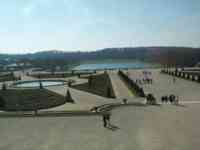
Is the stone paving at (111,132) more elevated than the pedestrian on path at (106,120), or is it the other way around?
the pedestrian on path at (106,120)

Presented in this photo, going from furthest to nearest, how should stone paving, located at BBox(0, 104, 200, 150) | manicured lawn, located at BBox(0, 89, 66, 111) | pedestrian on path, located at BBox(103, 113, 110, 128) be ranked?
1. manicured lawn, located at BBox(0, 89, 66, 111)
2. pedestrian on path, located at BBox(103, 113, 110, 128)
3. stone paving, located at BBox(0, 104, 200, 150)

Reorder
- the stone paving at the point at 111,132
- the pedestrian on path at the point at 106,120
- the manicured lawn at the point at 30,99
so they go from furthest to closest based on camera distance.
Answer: the manicured lawn at the point at 30,99 < the pedestrian on path at the point at 106,120 < the stone paving at the point at 111,132

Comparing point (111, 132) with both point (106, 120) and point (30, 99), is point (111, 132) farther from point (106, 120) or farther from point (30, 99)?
point (30, 99)

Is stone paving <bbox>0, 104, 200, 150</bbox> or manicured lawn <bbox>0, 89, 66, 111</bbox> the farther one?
manicured lawn <bbox>0, 89, 66, 111</bbox>

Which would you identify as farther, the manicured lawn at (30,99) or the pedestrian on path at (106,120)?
the manicured lawn at (30,99)

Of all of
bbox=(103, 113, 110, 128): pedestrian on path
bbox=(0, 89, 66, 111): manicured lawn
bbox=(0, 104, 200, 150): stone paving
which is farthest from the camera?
bbox=(0, 89, 66, 111): manicured lawn

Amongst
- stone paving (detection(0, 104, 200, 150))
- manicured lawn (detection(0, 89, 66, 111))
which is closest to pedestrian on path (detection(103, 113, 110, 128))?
stone paving (detection(0, 104, 200, 150))

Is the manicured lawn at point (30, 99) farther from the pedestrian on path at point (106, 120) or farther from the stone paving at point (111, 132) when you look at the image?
the pedestrian on path at point (106, 120)

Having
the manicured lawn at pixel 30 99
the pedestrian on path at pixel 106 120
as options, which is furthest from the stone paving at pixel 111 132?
the manicured lawn at pixel 30 99

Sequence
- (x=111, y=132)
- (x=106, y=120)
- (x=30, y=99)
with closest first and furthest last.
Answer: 1. (x=111, y=132)
2. (x=106, y=120)
3. (x=30, y=99)

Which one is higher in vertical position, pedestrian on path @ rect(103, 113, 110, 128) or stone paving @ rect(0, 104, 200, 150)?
pedestrian on path @ rect(103, 113, 110, 128)

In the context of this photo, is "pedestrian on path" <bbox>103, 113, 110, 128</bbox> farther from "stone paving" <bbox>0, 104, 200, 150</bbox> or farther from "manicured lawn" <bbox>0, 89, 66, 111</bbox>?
"manicured lawn" <bbox>0, 89, 66, 111</bbox>

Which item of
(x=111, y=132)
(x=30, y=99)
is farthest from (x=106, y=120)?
(x=30, y=99)

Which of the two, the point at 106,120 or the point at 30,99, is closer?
the point at 106,120
